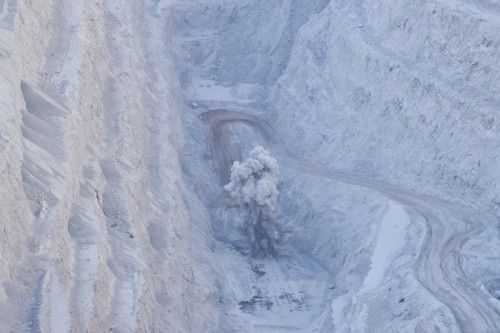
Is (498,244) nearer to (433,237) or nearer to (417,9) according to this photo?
(433,237)

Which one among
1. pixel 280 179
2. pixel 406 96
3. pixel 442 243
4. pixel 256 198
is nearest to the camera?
pixel 442 243

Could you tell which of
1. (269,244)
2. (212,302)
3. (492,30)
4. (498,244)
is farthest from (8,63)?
(492,30)

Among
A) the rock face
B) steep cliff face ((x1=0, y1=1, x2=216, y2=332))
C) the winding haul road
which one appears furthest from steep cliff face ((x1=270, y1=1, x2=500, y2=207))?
steep cliff face ((x1=0, y1=1, x2=216, y2=332))

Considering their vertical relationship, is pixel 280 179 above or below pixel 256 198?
above

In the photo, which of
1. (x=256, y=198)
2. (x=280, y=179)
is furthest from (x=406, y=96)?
(x=256, y=198)

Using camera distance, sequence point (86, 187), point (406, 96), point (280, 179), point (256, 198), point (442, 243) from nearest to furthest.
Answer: point (86, 187) → point (442, 243) → point (256, 198) → point (406, 96) → point (280, 179)

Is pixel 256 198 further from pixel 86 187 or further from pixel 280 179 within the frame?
pixel 86 187

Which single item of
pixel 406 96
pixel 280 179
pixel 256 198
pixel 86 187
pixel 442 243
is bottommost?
pixel 86 187
